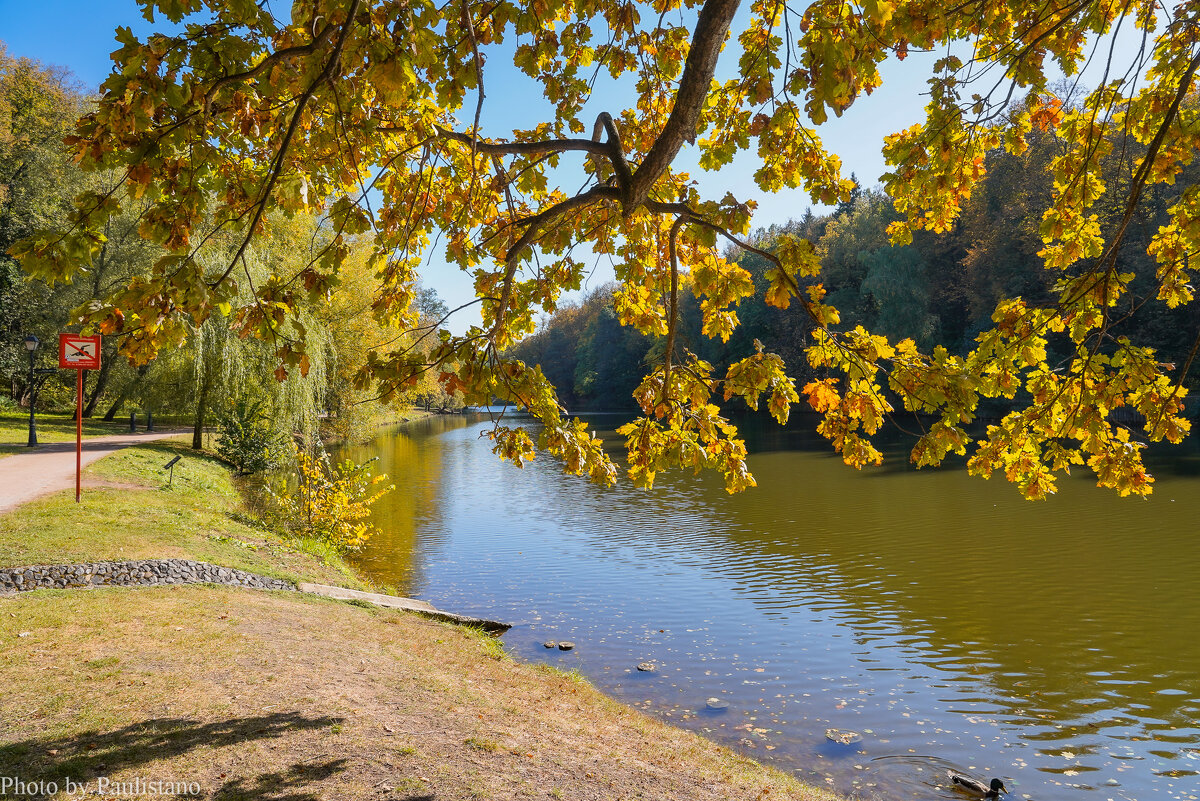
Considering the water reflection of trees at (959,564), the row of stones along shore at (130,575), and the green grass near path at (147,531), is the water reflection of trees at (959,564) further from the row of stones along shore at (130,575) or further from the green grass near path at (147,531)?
the row of stones along shore at (130,575)

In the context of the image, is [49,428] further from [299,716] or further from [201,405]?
[299,716]

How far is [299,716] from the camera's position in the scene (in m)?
4.44

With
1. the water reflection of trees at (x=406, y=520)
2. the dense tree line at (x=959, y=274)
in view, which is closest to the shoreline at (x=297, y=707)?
the water reflection of trees at (x=406, y=520)

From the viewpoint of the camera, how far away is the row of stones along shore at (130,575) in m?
6.79

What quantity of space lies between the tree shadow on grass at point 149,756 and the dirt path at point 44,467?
7.81 m

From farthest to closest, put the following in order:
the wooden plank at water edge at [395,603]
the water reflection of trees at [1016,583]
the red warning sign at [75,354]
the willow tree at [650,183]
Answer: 1. the red warning sign at [75,354]
2. the wooden plank at water edge at [395,603]
3. the water reflection of trees at [1016,583]
4. the willow tree at [650,183]

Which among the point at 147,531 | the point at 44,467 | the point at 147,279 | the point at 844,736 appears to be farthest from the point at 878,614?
the point at 44,467

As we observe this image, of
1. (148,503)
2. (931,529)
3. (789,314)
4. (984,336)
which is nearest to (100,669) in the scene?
(984,336)

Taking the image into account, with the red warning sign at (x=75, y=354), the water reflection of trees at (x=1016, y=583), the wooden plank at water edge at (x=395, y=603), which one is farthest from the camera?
the red warning sign at (x=75, y=354)

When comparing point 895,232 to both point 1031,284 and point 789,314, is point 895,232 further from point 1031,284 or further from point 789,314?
point 789,314

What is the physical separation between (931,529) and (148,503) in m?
14.4

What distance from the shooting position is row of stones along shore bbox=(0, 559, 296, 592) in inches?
267

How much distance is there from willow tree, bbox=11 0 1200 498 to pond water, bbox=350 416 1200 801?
303 cm

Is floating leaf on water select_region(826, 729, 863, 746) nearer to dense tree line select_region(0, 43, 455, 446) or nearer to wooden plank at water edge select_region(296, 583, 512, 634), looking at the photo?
wooden plank at water edge select_region(296, 583, 512, 634)
